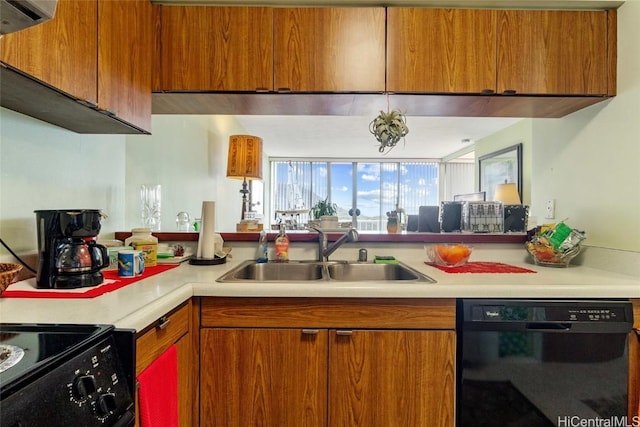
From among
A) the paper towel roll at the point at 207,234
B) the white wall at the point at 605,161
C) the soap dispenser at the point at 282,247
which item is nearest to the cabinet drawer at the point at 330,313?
the paper towel roll at the point at 207,234

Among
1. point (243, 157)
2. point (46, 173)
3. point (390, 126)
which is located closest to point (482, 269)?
point (390, 126)

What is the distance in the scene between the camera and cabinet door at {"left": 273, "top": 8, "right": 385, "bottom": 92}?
1.49 metres

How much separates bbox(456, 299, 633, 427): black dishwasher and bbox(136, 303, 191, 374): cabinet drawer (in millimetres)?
933

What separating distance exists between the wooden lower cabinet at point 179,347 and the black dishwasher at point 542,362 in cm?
92

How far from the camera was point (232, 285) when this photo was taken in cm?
115

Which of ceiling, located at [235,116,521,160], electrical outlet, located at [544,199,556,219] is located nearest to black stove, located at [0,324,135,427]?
electrical outlet, located at [544,199,556,219]

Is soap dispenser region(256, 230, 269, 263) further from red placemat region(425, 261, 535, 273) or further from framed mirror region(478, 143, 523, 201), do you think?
framed mirror region(478, 143, 523, 201)

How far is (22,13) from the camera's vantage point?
2.23ft

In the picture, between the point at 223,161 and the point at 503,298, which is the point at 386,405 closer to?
the point at 503,298

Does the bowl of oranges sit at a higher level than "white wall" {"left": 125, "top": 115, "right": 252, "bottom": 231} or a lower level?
lower

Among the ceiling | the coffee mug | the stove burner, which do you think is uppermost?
the ceiling

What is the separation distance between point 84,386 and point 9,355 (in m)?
0.14

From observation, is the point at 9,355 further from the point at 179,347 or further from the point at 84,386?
the point at 179,347

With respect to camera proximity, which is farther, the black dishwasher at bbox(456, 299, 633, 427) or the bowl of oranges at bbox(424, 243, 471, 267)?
the bowl of oranges at bbox(424, 243, 471, 267)
